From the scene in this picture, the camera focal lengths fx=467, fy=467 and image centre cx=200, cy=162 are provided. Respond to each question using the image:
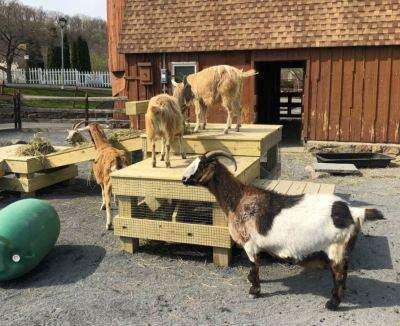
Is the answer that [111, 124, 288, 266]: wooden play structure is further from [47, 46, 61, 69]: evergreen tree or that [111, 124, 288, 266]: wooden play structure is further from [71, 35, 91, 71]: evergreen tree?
[71, 35, 91, 71]: evergreen tree

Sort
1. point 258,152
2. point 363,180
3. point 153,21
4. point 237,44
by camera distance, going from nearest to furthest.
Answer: point 258,152, point 363,180, point 237,44, point 153,21

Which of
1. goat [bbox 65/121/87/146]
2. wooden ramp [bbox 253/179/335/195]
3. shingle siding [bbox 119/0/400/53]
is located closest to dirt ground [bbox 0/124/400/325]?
wooden ramp [bbox 253/179/335/195]

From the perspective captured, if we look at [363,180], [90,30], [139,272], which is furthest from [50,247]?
[90,30]

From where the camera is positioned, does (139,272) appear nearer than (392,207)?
Yes

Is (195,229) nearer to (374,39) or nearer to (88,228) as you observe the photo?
(88,228)

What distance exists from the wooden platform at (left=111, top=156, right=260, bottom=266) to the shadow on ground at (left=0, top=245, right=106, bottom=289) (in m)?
0.47

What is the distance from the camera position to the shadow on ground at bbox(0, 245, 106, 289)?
5184 mm

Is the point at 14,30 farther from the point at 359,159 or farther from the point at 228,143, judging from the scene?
the point at 228,143

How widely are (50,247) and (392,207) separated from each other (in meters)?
5.42

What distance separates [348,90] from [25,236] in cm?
1009

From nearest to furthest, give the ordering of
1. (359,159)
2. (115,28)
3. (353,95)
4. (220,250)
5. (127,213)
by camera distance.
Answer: (220,250) → (127,213) → (359,159) → (353,95) → (115,28)

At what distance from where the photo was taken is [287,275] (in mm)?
5234

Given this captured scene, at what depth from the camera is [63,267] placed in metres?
5.57

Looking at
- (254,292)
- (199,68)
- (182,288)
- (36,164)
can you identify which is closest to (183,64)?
(199,68)
